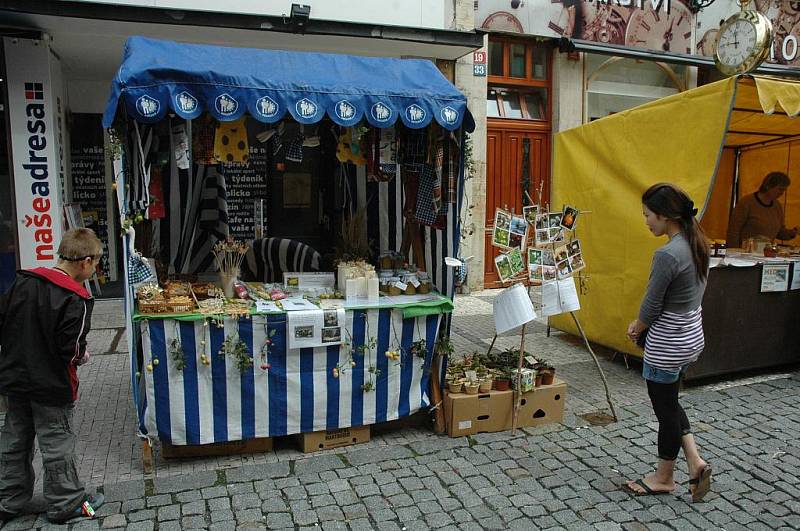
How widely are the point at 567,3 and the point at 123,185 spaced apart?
8244mm

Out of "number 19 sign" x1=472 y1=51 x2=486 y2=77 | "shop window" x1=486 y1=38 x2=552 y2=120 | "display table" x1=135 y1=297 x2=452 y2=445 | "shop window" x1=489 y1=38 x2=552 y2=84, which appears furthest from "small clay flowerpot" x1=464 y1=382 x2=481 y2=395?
"shop window" x1=489 y1=38 x2=552 y2=84

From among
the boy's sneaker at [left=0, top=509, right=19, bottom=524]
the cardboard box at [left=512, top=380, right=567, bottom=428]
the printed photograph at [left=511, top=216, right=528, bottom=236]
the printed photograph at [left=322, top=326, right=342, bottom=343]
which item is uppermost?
the printed photograph at [left=511, top=216, right=528, bottom=236]

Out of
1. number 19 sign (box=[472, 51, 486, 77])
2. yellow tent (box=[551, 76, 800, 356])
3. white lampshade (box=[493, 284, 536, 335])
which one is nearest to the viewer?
white lampshade (box=[493, 284, 536, 335])

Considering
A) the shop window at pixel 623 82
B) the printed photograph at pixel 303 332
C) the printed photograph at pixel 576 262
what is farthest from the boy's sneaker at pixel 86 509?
the shop window at pixel 623 82

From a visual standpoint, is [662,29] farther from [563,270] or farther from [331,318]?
[331,318]

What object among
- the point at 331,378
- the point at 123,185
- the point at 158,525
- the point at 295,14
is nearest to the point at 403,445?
the point at 331,378

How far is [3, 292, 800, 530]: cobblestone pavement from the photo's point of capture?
3.33m

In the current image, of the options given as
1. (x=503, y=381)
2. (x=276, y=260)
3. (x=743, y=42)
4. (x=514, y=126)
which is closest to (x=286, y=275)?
(x=276, y=260)

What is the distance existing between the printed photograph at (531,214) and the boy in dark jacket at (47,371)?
9.32ft

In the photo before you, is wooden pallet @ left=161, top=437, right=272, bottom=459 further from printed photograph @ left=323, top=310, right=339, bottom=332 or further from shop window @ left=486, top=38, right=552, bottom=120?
shop window @ left=486, top=38, right=552, bottom=120

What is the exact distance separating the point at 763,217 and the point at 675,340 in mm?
5092

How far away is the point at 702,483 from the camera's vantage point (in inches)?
135

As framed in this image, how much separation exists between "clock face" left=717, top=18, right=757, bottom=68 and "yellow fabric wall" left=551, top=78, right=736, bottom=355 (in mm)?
1102

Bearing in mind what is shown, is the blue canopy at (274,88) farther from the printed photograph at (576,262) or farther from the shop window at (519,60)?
the shop window at (519,60)
